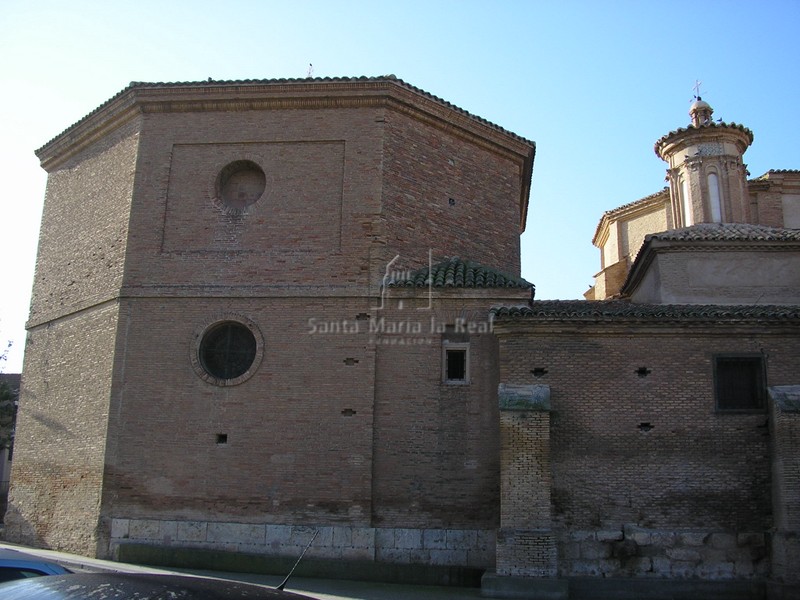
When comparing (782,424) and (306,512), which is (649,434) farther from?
(306,512)

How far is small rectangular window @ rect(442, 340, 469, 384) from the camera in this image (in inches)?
445

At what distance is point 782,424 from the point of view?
998 centimetres

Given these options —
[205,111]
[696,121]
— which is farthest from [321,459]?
[696,121]

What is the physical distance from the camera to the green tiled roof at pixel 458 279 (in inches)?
453

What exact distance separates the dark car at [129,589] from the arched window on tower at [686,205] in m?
15.8

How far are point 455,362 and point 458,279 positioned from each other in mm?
1337

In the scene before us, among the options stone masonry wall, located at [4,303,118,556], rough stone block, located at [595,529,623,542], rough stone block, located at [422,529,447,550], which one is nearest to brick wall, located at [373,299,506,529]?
rough stone block, located at [422,529,447,550]

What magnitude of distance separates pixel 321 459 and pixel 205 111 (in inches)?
253

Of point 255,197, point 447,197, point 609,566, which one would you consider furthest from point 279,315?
point 609,566

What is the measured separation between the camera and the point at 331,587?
9695 mm

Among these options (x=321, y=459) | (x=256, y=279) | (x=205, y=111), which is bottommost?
(x=321, y=459)

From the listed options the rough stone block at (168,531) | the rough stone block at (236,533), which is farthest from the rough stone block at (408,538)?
the rough stone block at (168,531)

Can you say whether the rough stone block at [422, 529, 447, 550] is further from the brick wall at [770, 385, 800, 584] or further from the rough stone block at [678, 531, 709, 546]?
the brick wall at [770, 385, 800, 584]

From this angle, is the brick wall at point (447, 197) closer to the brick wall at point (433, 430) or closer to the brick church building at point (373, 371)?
the brick church building at point (373, 371)
